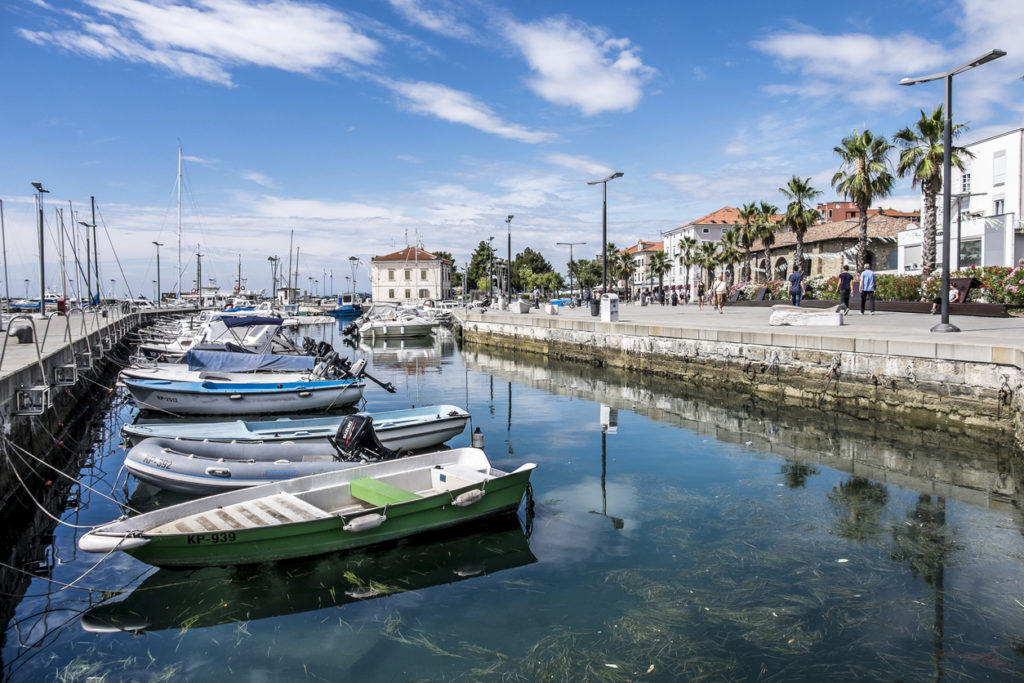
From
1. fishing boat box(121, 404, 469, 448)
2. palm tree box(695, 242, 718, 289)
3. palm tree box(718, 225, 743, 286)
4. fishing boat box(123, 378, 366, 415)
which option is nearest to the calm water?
fishing boat box(121, 404, 469, 448)

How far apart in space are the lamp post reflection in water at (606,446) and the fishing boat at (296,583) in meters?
1.37

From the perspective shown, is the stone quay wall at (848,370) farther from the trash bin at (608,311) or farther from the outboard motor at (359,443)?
the outboard motor at (359,443)

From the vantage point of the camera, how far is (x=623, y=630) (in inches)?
A: 231

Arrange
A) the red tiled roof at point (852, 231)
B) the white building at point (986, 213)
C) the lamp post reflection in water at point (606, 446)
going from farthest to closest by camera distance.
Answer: the red tiled roof at point (852, 231)
the white building at point (986, 213)
the lamp post reflection in water at point (606, 446)

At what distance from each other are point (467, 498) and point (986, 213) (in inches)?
1826

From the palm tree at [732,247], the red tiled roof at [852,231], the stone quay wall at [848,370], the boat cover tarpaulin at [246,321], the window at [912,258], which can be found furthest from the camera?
the palm tree at [732,247]

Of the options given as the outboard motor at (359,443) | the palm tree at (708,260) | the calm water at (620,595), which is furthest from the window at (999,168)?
the outboard motor at (359,443)

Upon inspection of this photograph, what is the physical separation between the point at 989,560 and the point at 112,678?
8.73 metres

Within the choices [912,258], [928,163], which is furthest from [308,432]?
[912,258]

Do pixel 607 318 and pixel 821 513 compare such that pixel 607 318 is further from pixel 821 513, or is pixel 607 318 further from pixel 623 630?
pixel 623 630

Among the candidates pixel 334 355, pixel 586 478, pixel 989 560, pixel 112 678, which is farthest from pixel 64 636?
pixel 334 355

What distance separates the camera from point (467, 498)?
25.3ft

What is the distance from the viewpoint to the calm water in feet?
17.8

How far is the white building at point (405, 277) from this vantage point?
96.4 metres
